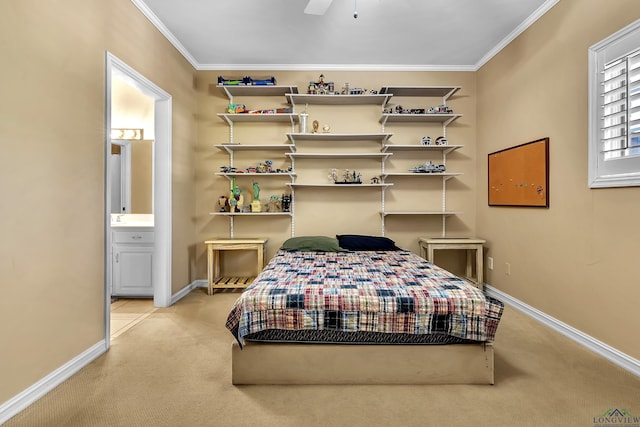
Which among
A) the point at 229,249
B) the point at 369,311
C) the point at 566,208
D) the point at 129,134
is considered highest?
the point at 129,134

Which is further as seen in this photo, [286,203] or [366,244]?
[286,203]

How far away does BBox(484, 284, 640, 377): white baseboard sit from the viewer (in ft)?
6.88

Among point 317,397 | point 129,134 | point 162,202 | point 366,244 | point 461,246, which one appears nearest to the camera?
point 317,397

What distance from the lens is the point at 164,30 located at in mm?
3225

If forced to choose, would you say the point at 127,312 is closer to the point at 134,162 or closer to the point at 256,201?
the point at 256,201

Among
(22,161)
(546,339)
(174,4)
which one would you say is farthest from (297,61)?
(546,339)

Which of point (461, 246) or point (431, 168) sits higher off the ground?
point (431, 168)

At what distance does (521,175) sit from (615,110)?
1.03m

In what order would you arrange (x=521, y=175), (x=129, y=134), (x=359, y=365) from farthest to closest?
(x=129, y=134)
(x=521, y=175)
(x=359, y=365)

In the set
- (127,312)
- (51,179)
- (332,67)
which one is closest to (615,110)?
(332,67)

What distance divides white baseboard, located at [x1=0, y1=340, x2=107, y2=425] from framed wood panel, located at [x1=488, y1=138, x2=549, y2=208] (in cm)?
376

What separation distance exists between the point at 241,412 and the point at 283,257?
1.55 meters

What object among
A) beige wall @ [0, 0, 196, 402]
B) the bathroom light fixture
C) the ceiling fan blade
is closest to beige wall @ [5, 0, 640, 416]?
beige wall @ [0, 0, 196, 402]

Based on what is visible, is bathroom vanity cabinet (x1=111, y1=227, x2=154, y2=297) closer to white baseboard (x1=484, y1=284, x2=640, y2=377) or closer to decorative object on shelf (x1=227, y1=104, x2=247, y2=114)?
decorative object on shelf (x1=227, y1=104, x2=247, y2=114)
